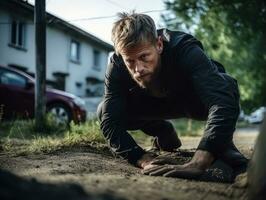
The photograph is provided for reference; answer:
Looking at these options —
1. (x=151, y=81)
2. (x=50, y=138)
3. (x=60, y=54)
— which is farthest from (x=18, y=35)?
(x=151, y=81)

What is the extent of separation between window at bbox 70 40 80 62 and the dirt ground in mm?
19553

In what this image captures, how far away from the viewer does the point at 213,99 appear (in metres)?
2.99

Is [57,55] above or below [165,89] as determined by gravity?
above

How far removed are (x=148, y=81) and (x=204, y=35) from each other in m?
18.3

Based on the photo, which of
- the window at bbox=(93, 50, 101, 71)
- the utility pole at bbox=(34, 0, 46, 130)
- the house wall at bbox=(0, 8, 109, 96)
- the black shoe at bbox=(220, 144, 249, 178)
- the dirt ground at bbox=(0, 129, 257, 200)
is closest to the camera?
the dirt ground at bbox=(0, 129, 257, 200)

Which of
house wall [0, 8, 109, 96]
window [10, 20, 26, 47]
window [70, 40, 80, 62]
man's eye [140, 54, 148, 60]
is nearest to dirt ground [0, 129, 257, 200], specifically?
man's eye [140, 54, 148, 60]

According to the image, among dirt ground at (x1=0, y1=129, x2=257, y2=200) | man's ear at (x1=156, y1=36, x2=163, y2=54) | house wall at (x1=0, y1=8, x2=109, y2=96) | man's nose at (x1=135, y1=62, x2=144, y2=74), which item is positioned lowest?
dirt ground at (x1=0, y1=129, x2=257, y2=200)

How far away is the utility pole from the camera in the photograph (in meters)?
6.21

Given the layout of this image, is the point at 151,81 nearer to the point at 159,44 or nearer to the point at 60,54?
the point at 159,44

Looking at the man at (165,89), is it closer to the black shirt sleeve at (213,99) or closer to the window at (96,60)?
the black shirt sleeve at (213,99)

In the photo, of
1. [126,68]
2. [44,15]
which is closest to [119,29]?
[126,68]

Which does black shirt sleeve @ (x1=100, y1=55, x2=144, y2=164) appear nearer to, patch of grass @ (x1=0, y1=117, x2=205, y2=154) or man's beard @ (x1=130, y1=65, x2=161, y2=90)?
man's beard @ (x1=130, y1=65, x2=161, y2=90)

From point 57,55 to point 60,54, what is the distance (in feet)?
1.04

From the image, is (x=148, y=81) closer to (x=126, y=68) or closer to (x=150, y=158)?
(x=126, y=68)
